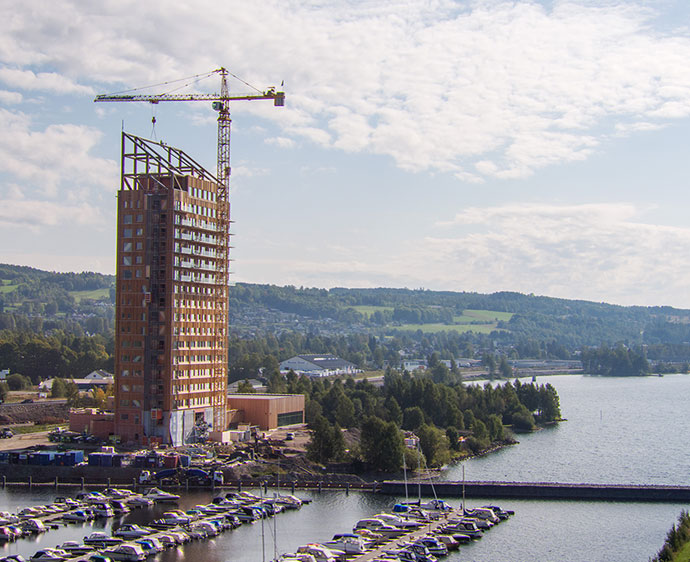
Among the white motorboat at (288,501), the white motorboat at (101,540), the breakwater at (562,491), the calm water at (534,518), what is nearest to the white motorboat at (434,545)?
the calm water at (534,518)

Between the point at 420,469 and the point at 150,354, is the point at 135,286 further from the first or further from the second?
the point at 420,469

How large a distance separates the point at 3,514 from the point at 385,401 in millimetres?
81297

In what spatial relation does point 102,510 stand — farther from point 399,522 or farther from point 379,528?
point 399,522

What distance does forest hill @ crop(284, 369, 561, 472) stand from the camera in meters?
108

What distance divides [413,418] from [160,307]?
146 feet

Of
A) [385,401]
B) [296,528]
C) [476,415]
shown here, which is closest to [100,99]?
[385,401]

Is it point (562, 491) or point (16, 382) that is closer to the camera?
point (562, 491)

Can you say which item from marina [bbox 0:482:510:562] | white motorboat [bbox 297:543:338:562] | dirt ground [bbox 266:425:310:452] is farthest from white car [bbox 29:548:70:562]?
dirt ground [bbox 266:425:310:452]

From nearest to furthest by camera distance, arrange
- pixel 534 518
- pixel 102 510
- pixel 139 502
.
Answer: pixel 102 510
pixel 534 518
pixel 139 502

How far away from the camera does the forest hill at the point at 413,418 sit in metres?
108

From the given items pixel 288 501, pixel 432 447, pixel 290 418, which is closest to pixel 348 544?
pixel 288 501

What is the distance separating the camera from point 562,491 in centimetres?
9312

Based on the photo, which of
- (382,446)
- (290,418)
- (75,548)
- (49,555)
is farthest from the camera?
(290,418)

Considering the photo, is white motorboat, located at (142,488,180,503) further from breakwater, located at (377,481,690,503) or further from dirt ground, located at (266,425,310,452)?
dirt ground, located at (266,425,310,452)
